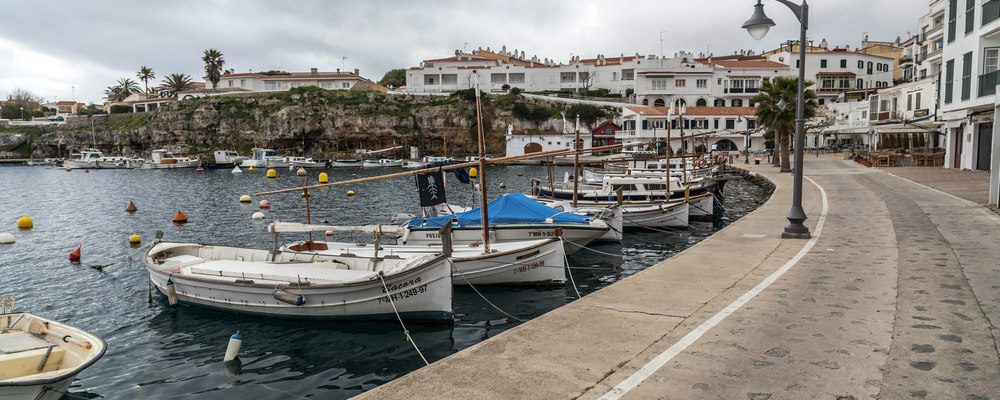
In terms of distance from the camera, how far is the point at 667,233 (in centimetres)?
3166

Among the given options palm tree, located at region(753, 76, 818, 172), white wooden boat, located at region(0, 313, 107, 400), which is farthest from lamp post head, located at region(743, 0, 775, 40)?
palm tree, located at region(753, 76, 818, 172)

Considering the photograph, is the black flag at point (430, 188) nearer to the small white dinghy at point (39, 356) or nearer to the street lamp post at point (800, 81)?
the street lamp post at point (800, 81)

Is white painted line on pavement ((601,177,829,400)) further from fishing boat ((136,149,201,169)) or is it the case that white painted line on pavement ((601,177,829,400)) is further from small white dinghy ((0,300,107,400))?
fishing boat ((136,149,201,169))

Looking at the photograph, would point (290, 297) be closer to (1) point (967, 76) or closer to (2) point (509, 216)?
(2) point (509, 216)

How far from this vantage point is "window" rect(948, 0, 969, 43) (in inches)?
1351

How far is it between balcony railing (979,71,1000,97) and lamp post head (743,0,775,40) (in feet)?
59.4

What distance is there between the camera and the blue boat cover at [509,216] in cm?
2469

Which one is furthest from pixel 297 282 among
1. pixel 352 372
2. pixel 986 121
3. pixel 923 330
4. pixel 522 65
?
pixel 522 65

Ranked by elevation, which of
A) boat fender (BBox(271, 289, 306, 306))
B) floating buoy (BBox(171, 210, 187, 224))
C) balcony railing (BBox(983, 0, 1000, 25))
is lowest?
floating buoy (BBox(171, 210, 187, 224))

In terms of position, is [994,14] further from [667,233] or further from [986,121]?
[667,233]

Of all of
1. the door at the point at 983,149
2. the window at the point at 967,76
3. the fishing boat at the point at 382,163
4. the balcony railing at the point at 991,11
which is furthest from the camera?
the fishing boat at the point at 382,163

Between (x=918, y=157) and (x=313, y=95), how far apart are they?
100 m

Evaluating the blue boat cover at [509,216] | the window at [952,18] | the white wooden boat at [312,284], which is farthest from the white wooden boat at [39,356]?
the window at [952,18]

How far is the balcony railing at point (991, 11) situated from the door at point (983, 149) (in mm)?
13040
